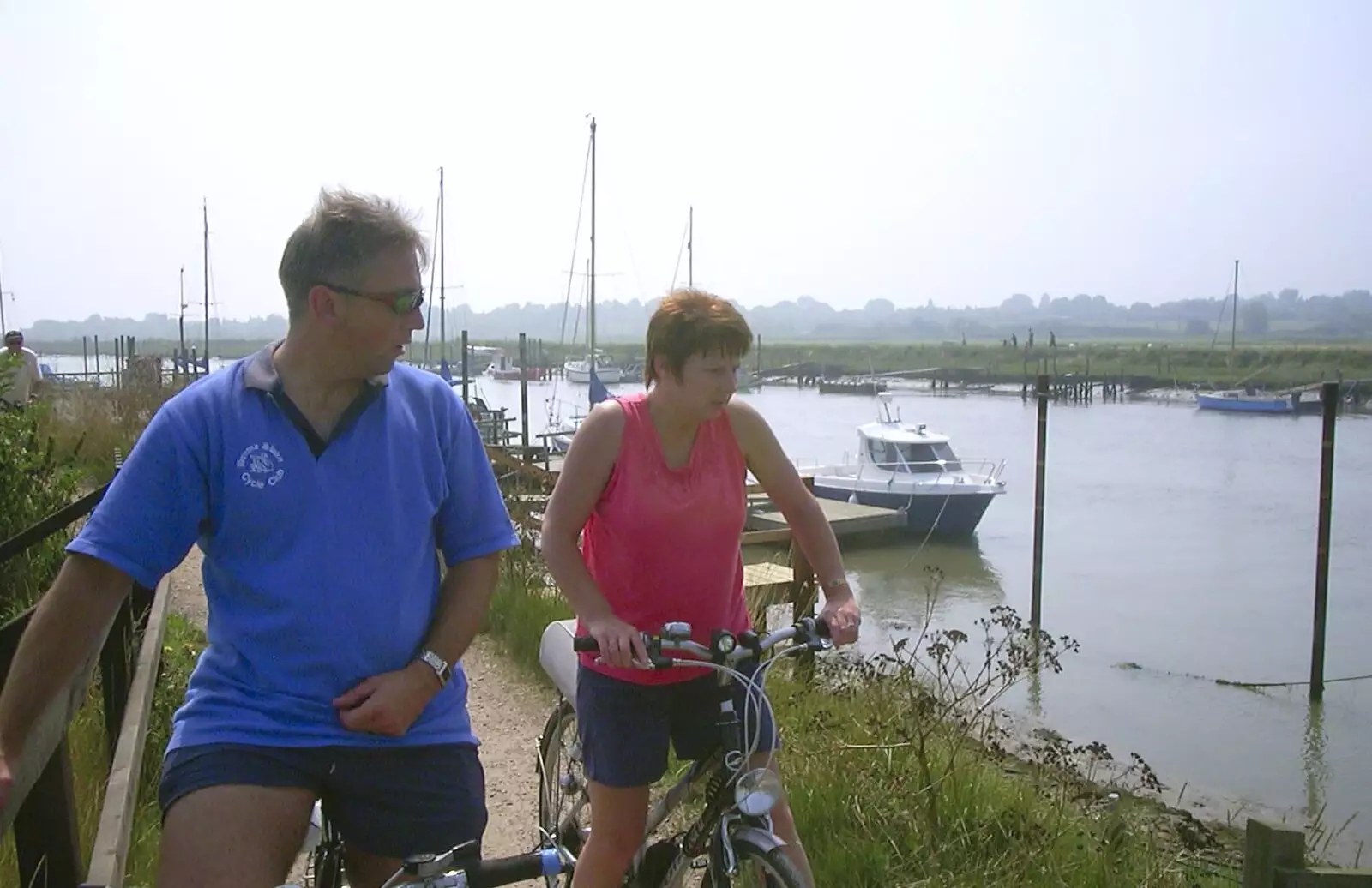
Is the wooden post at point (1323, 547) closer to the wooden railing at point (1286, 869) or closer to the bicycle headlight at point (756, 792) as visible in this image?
the wooden railing at point (1286, 869)

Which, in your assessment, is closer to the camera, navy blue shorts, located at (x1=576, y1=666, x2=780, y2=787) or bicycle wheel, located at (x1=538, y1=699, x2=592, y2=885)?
navy blue shorts, located at (x1=576, y1=666, x2=780, y2=787)

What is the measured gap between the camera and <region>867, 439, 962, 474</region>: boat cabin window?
28375 millimetres

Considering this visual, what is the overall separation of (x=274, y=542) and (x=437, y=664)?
375 millimetres

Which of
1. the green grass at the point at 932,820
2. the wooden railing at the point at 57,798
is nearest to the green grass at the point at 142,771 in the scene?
the wooden railing at the point at 57,798

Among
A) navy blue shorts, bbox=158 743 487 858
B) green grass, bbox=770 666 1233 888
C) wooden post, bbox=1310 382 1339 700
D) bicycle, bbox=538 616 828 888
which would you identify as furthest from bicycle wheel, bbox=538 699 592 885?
wooden post, bbox=1310 382 1339 700

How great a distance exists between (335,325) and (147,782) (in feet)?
9.18

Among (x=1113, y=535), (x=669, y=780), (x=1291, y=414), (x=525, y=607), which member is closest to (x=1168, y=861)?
(x=669, y=780)

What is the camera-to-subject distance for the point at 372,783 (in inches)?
87.4

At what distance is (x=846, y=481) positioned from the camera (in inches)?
1121

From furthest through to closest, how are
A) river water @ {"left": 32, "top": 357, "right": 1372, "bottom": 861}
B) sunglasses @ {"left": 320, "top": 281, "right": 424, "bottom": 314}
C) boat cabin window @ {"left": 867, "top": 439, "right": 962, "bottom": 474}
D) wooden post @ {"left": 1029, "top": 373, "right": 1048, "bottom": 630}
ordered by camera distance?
1. boat cabin window @ {"left": 867, "top": 439, "right": 962, "bottom": 474}
2. wooden post @ {"left": 1029, "top": 373, "right": 1048, "bottom": 630}
3. river water @ {"left": 32, "top": 357, "right": 1372, "bottom": 861}
4. sunglasses @ {"left": 320, "top": 281, "right": 424, "bottom": 314}

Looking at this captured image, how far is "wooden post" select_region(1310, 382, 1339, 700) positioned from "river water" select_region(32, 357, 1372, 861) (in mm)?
345

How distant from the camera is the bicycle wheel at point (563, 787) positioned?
364cm

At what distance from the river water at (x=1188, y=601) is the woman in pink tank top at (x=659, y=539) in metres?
8.09

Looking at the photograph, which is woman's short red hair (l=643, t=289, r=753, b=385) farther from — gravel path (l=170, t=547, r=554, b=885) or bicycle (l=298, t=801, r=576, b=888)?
gravel path (l=170, t=547, r=554, b=885)
